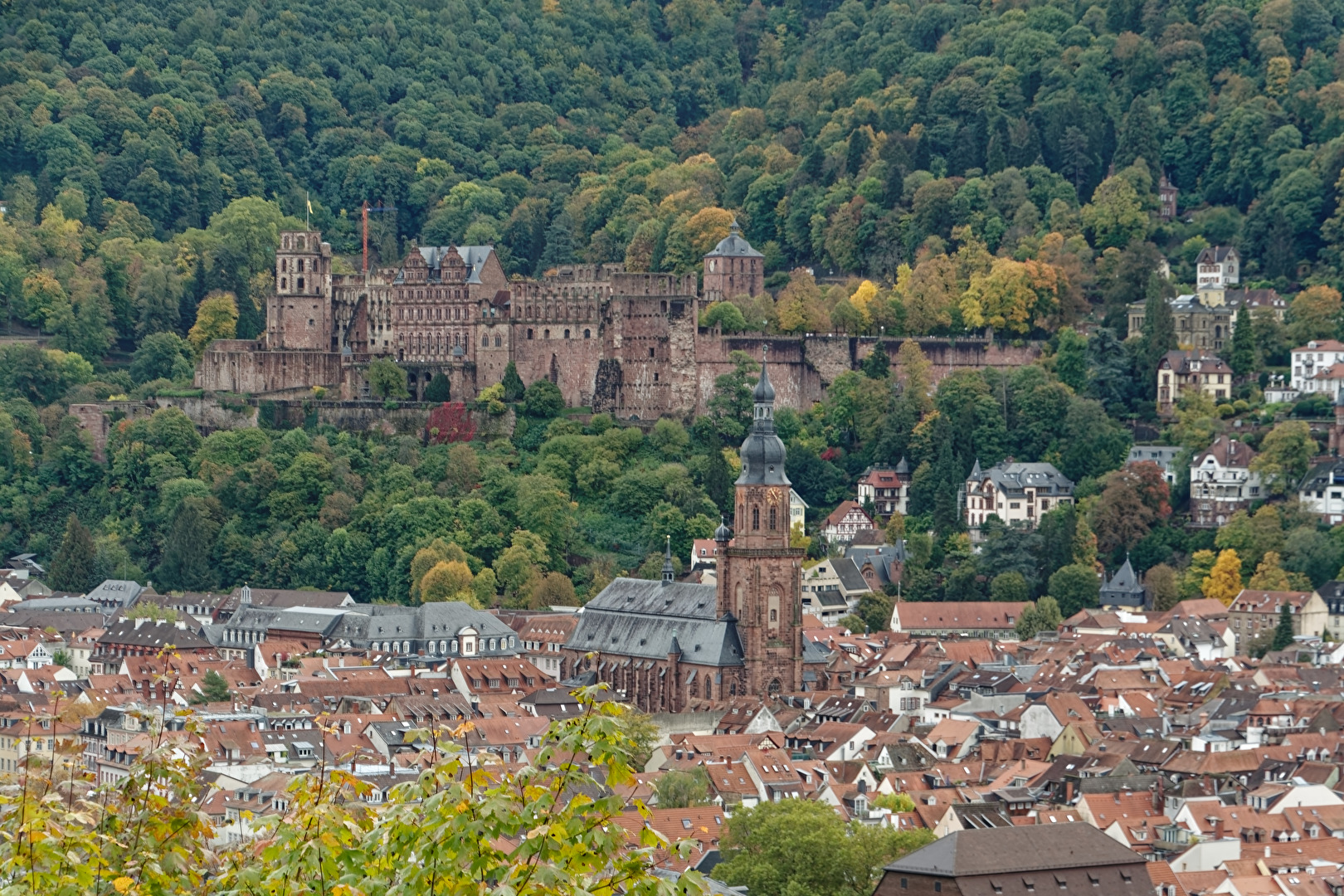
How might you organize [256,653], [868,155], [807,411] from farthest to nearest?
[868,155] → [807,411] → [256,653]

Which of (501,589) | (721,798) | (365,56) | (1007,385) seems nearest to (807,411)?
(1007,385)

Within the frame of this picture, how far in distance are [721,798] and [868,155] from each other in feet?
208

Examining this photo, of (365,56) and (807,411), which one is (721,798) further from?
(365,56)

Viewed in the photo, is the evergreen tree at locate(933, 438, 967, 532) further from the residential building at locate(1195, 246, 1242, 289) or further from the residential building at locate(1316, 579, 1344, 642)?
the residential building at locate(1195, 246, 1242, 289)

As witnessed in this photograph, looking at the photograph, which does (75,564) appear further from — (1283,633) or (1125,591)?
(1283,633)

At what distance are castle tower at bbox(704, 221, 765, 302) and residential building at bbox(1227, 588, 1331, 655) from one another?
3051 cm

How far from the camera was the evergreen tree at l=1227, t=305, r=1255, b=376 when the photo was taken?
102688 mm

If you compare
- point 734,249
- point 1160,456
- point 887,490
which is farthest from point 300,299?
point 1160,456

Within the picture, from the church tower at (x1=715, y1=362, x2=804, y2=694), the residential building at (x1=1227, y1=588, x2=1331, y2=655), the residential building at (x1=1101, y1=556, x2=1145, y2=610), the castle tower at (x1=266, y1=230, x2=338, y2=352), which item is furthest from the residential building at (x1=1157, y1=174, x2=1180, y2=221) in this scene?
the church tower at (x1=715, y1=362, x2=804, y2=694)

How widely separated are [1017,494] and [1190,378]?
29.4ft

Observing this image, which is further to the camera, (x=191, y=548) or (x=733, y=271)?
(x=733, y=271)

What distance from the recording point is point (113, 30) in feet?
484

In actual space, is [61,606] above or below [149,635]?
below

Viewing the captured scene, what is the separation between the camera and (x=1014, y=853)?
46938 mm
